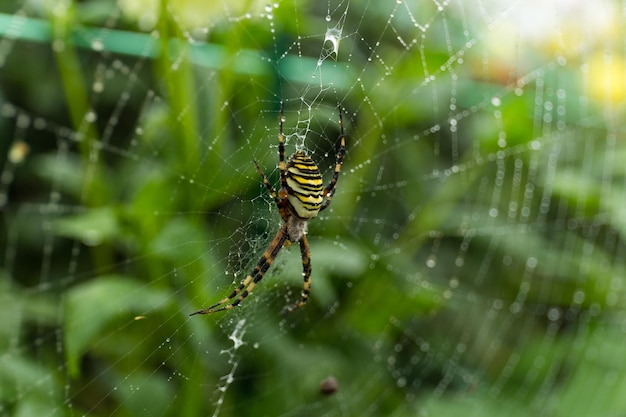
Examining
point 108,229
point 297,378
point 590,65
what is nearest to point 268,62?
point 108,229

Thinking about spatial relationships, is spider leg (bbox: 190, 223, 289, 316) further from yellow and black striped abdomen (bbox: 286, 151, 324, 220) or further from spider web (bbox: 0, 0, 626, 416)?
yellow and black striped abdomen (bbox: 286, 151, 324, 220)

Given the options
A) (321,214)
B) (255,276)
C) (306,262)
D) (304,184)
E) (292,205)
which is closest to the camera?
(304,184)

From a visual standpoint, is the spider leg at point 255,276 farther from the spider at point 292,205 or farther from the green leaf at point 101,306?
A: the green leaf at point 101,306

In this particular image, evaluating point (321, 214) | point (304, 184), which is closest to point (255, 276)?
point (304, 184)

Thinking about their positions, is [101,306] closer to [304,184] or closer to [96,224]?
[96,224]

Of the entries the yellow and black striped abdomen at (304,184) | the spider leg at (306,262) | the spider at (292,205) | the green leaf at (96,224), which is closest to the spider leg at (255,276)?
the spider at (292,205)

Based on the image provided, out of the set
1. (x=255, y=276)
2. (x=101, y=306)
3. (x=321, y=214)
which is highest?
(x=321, y=214)

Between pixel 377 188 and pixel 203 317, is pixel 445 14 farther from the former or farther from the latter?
pixel 203 317
